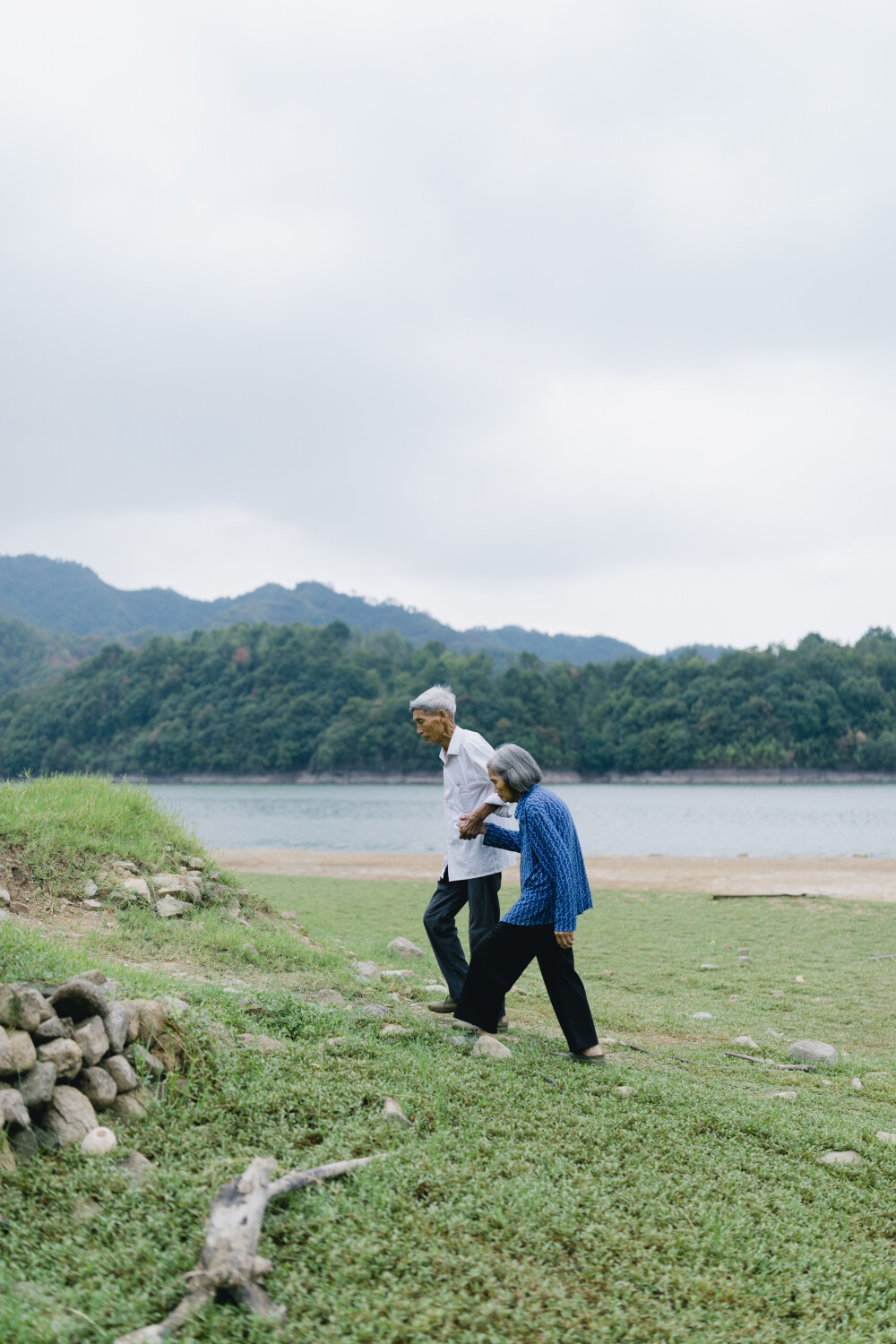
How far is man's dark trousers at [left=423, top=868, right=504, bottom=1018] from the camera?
19.6 ft

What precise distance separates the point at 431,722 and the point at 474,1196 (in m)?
3.21

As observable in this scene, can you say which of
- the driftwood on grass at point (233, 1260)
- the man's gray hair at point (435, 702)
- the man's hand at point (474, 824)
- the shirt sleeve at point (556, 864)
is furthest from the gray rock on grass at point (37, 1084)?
the man's gray hair at point (435, 702)

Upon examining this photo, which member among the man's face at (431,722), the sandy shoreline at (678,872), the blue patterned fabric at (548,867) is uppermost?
the man's face at (431,722)

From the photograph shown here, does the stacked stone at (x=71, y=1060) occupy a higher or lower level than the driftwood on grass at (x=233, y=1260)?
higher

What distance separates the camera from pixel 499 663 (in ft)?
568

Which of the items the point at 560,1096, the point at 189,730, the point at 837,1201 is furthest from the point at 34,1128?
the point at 189,730

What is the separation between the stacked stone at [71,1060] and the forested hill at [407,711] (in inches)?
3742

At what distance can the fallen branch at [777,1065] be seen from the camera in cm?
603

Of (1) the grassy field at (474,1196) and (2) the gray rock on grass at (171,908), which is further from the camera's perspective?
(2) the gray rock on grass at (171,908)

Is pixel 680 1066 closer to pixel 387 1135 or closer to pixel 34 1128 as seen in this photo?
pixel 387 1135

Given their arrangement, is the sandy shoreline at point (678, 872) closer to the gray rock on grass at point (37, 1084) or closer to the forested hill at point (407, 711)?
the gray rock on grass at point (37, 1084)

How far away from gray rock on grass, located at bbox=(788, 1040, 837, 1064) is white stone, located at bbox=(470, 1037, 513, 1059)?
7.84 ft

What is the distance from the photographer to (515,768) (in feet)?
18.1

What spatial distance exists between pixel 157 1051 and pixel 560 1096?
6.39 ft
